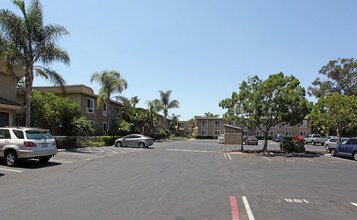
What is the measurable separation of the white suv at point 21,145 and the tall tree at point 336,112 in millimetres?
21900

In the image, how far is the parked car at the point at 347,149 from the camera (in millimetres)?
23022

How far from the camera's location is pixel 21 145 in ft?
46.3

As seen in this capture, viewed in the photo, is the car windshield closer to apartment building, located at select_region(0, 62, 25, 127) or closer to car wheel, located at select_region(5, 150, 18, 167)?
car wheel, located at select_region(5, 150, 18, 167)

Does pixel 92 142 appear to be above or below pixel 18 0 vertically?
below

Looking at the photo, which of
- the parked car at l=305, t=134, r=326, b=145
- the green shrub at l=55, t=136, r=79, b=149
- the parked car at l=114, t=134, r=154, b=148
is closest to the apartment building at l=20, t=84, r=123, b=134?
the parked car at l=114, t=134, r=154, b=148

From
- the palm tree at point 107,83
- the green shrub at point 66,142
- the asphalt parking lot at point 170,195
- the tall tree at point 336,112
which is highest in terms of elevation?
the palm tree at point 107,83

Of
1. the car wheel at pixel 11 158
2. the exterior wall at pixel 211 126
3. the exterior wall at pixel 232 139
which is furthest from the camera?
the exterior wall at pixel 211 126

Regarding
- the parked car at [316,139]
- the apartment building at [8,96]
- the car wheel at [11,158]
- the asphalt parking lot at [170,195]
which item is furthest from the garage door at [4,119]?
the parked car at [316,139]

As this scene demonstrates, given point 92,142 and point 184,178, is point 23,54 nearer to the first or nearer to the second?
point 92,142

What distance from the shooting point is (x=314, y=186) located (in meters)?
11.0

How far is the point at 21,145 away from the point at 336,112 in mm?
24114

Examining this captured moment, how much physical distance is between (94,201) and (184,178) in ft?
15.3

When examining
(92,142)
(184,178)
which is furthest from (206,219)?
(92,142)

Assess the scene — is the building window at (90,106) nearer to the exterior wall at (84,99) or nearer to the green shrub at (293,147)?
the exterior wall at (84,99)
